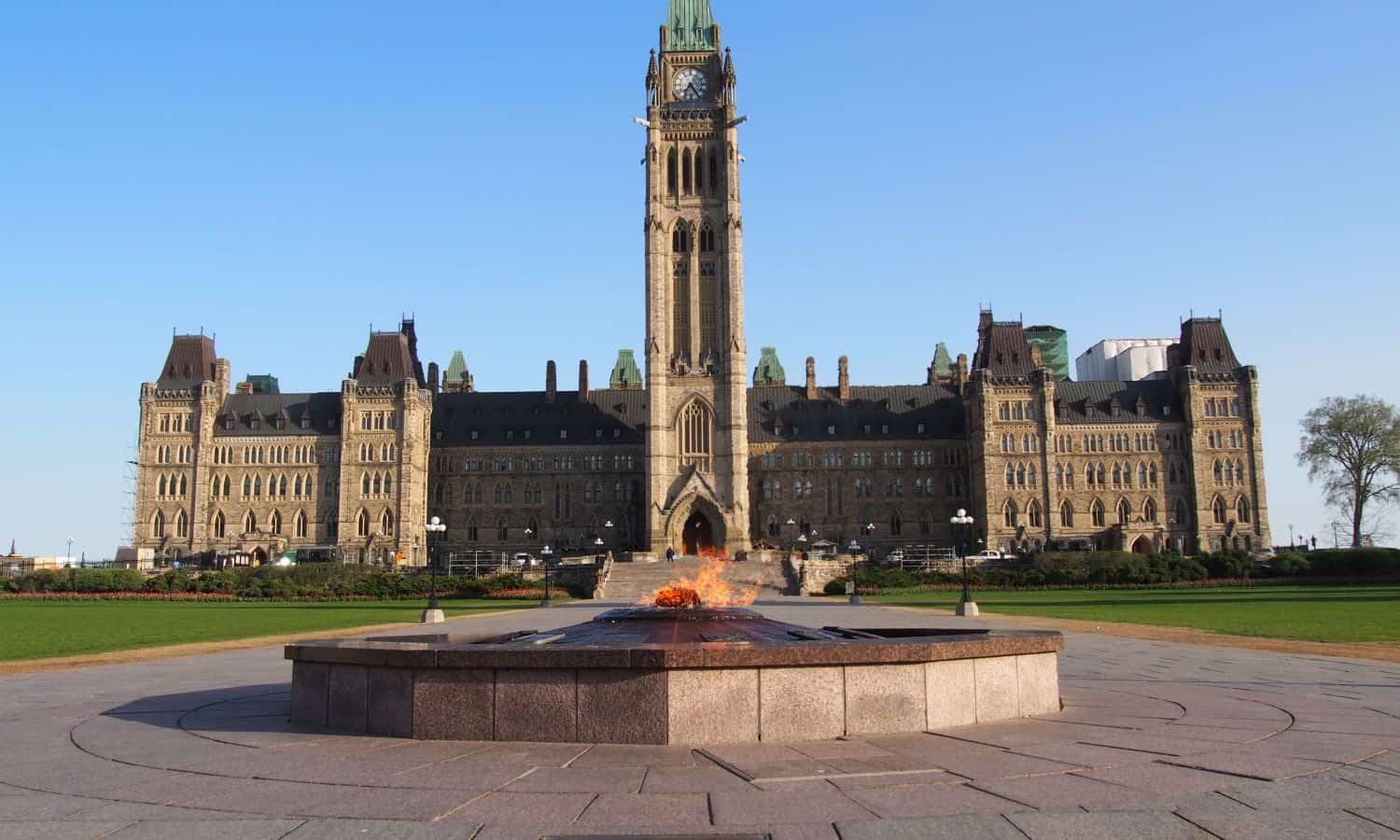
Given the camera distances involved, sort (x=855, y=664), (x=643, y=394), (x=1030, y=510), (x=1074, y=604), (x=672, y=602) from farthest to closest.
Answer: (x=643, y=394), (x=1030, y=510), (x=1074, y=604), (x=672, y=602), (x=855, y=664)

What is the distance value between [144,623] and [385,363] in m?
64.5

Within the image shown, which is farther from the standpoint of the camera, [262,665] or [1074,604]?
[1074,604]

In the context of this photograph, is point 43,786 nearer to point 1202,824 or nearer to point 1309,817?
point 1202,824

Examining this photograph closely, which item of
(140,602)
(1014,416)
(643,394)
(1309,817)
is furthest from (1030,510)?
(1309,817)

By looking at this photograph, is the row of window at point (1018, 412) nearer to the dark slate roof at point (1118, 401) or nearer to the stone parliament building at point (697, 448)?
the stone parliament building at point (697, 448)

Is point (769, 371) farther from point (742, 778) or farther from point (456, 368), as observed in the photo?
point (742, 778)

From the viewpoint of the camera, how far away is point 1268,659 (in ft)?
66.3

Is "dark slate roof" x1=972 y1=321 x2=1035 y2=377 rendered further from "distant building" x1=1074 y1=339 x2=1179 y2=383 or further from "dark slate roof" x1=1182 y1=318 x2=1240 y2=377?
"distant building" x1=1074 y1=339 x2=1179 y2=383

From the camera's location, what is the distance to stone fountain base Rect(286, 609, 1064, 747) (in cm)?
1138

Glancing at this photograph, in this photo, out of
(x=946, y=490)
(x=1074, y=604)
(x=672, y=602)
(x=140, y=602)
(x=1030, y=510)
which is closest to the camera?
(x=672, y=602)

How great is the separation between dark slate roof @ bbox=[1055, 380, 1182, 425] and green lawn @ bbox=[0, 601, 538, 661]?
5864cm

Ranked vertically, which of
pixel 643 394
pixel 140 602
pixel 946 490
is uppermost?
pixel 643 394

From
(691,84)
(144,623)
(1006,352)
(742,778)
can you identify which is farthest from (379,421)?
(742,778)

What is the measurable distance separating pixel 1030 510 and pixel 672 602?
81.4 metres
